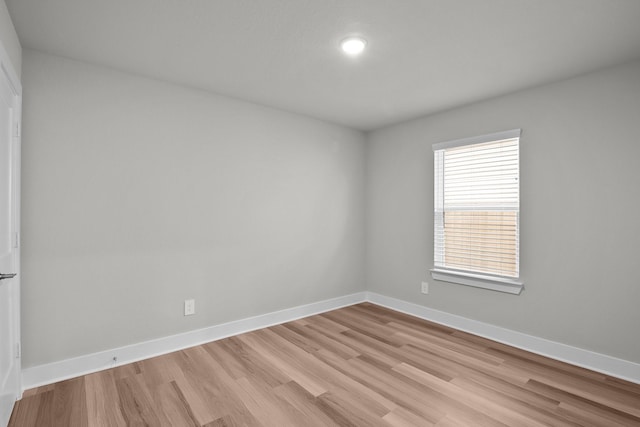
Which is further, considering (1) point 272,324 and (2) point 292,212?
(2) point 292,212

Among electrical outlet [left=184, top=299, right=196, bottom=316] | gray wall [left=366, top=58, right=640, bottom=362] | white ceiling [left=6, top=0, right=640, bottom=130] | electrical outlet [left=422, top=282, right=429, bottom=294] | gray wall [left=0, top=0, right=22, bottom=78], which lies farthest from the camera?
electrical outlet [left=422, top=282, right=429, bottom=294]

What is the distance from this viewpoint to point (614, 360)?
8.34ft

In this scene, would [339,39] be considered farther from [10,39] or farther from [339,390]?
[339,390]


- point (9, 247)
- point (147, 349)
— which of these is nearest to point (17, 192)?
A: point (9, 247)

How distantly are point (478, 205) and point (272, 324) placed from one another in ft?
8.46

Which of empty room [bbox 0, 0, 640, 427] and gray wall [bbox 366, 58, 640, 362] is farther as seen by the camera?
gray wall [bbox 366, 58, 640, 362]

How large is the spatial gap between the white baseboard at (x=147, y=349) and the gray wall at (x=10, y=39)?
210 centimetres

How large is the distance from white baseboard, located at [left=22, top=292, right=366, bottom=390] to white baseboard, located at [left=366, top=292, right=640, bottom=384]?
1.33 m

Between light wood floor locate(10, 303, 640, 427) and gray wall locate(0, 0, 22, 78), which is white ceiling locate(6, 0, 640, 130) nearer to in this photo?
gray wall locate(0, 0, 22, 78)

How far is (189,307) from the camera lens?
9.97ft

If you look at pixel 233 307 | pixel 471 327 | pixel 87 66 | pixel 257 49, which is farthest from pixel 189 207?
pixel 471 327

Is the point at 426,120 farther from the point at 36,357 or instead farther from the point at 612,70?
the point at 36,357

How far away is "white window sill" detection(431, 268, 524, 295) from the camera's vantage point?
10.1 ft

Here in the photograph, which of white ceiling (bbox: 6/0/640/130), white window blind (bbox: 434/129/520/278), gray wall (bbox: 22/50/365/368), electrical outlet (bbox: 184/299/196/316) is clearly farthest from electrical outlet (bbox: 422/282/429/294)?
electrical outlet (bbox: 184/299/196/316)
